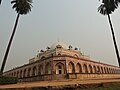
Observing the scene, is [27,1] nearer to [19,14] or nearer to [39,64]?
[19,14]

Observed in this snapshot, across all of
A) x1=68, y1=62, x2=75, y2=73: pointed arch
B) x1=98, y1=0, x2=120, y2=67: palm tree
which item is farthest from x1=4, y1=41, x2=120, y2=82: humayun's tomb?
x1=98, y1=0, x2=120, y2=67: palm tree

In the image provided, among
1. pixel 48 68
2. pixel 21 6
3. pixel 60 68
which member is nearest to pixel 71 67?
pixel 60 68

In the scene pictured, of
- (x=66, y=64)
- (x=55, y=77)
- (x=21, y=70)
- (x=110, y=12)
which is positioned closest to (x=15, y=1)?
(x=110, y=12)

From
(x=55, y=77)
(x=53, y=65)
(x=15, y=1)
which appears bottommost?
(x=55, y=77)

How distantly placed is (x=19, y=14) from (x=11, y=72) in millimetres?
51052

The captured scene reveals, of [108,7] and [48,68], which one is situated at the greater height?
[108,7]

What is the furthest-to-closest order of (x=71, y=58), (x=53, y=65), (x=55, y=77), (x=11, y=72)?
1. (x=11, y=72)
2. (x=71, y=58)
3. (x=53, y=65)
4. (x=55, y=77)

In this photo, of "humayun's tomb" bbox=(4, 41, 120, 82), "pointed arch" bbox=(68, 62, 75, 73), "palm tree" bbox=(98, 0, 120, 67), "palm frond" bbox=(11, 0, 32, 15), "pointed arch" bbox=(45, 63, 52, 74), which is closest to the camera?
"palm tree" bbox=(98, 0, 120, 67)

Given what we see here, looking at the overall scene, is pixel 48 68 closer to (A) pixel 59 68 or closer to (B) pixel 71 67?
(A) pixel 59 68

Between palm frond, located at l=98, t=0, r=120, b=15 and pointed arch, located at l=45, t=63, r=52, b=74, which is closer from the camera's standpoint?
palm frond, located at l=98, t=0, r=120, b=15

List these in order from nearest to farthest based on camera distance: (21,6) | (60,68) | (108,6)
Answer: (108,6)
(21,6)
(60,68)

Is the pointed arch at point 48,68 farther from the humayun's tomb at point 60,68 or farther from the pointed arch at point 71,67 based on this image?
the pointed arch at point 71,67

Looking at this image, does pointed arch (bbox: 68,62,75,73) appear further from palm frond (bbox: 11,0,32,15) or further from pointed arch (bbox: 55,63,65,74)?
palm frond (bbox: 11,0,32,15)

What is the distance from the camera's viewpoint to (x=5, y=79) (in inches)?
862
